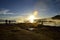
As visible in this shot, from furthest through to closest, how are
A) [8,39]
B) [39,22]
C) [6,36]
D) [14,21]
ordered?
[39,22] < [14,21] < [6,36] < [8,39]

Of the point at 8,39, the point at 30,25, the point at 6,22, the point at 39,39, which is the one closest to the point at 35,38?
the point at 39,39

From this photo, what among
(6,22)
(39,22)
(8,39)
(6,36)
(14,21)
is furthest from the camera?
(39,22)

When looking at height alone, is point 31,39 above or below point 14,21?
below

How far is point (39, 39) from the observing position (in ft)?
37.2

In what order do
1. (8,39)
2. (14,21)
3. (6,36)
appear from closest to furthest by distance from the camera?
(8,39) < (6,36) < (14,21)

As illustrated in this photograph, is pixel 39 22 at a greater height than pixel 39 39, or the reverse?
pixel 39 22

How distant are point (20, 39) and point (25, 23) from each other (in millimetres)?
12086

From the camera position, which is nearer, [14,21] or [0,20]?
[0,20]

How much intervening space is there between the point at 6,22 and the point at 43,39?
377 inches

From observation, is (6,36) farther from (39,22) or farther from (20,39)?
(39,22)

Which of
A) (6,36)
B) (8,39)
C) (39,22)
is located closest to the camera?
(8,39)

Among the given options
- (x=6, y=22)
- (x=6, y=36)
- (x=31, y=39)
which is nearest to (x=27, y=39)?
(x=31, y=39)

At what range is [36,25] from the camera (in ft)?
72.9

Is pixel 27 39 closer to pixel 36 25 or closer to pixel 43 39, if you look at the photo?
pixel 43 39
